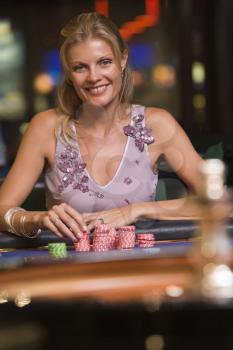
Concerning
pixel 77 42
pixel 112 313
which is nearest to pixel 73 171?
pixel 77 42

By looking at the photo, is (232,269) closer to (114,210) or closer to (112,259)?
(112,259)

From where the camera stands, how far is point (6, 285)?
92 cm

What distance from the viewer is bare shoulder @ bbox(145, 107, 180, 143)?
9.51ft

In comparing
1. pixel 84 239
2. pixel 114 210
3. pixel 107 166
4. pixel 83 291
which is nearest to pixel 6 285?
pixel 83 291

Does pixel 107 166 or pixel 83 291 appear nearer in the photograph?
pixel 83 291

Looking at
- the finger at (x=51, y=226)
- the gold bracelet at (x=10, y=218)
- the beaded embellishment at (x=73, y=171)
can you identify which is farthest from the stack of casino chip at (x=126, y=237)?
the beaded embellishment at (x=73, y=171)

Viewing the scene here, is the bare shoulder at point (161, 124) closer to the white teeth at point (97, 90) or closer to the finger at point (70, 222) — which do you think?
the white teeth at point (97, 90)

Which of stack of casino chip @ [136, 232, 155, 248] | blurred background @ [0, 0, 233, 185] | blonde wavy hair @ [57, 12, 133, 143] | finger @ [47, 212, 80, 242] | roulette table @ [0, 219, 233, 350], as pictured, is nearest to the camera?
roulette table @ [0, 219, 233, 350]

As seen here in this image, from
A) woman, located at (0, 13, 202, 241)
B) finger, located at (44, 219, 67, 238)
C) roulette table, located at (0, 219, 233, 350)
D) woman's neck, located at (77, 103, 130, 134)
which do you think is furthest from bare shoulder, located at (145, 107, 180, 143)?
roulette table, located at (0, 219, 233, 350)

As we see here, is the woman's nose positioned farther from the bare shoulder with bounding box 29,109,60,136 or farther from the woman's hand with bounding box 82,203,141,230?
the woman's hand with bounding box 82,203,141,230

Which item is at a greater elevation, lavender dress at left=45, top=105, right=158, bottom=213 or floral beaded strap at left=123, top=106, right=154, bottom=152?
floral beaded strap at left=123, top=106, right=154, bottom=152

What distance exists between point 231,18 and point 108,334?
25.2 feet

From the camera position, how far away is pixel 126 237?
189 cm

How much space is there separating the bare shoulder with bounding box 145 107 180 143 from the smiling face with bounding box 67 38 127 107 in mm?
→ 217
